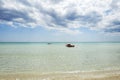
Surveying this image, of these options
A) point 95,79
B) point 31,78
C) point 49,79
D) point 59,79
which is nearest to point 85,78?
point 95,79

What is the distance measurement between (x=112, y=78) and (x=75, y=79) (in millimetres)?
3184

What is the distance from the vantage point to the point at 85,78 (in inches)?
521

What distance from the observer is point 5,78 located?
13.4 m

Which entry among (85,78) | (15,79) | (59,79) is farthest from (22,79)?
(85,78)

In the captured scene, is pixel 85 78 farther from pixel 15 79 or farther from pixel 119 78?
pixel 15 79

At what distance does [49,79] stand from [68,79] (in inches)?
61.6

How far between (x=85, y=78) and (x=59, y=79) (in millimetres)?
2242

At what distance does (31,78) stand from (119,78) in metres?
7.42

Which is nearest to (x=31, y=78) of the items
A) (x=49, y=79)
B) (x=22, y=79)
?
(x=22, y=79)

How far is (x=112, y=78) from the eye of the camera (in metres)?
13.2

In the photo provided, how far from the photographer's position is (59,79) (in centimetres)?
1281

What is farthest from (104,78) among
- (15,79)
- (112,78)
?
(15,79)

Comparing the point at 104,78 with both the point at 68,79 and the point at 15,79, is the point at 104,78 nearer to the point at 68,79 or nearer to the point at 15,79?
the point at 68,79

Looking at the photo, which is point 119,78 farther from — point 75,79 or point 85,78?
→ point 75,79
